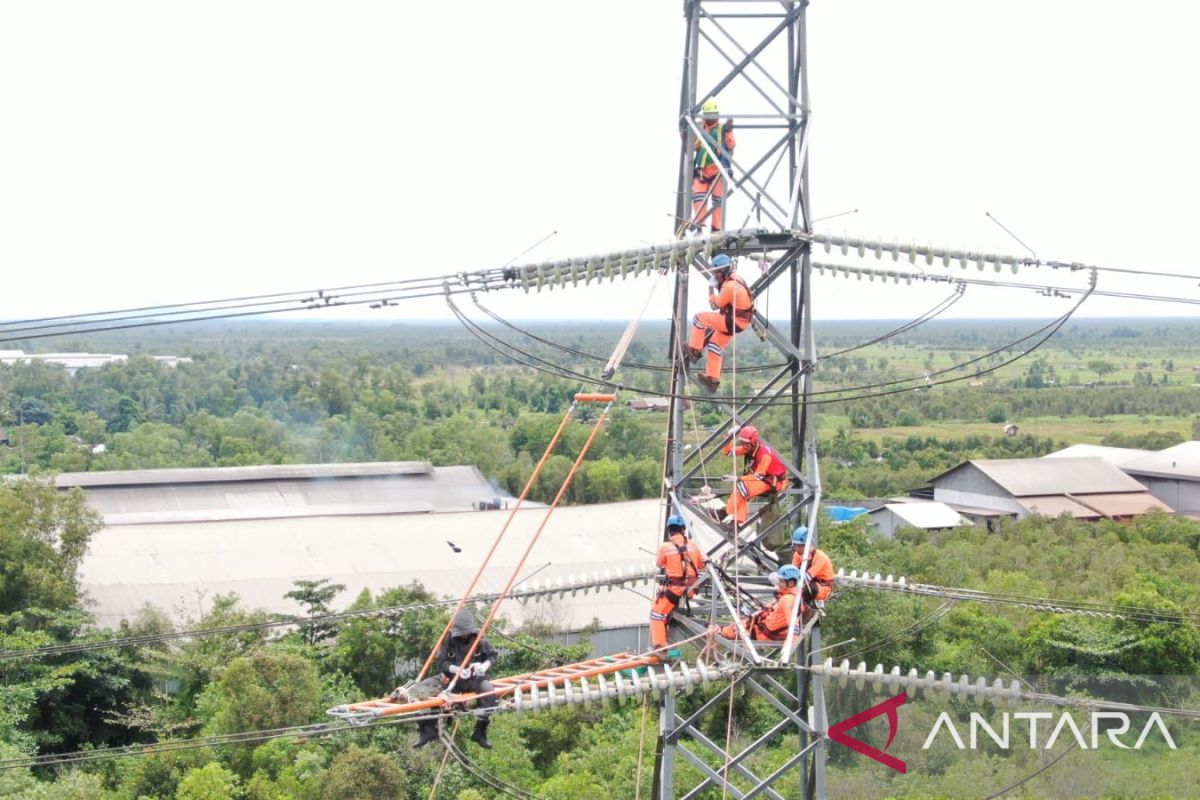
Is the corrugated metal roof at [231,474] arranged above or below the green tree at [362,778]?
below

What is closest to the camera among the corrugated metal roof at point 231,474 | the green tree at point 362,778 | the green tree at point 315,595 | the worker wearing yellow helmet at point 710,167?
the worker wearing yellow helmet at point 710,167

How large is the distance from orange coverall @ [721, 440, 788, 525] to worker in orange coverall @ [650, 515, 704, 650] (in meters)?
0.67

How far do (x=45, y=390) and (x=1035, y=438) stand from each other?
68604 mm

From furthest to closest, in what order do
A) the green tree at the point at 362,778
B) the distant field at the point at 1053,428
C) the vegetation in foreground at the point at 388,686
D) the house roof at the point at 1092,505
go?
1. the distant field at the point at 1053,428
2. the house roof at the point at 1092,505
3. the vegetation in foreground at the point at 388,686
4. the green tree at the point at 362,778

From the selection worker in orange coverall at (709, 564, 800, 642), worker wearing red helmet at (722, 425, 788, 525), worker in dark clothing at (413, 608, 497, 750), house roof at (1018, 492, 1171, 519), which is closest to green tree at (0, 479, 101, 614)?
worker in dark clothing at (413, 608, 497, 750)

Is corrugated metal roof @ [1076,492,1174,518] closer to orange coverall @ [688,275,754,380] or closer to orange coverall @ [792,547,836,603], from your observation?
orange coverall @ [792,547,836,603]

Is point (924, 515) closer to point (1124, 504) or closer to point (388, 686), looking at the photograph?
point (1124, 504)

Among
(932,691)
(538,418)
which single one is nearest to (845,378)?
(538,418)

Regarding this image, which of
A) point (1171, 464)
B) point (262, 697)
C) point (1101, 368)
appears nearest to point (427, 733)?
point (262, 697)

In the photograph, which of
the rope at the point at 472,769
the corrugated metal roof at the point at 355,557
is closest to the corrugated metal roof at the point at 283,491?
the corrugated metal roof at the point at 355,557

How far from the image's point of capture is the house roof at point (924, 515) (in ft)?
153

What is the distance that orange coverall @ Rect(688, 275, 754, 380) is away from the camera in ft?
40.8

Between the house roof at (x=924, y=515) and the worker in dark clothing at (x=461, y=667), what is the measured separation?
118 feet

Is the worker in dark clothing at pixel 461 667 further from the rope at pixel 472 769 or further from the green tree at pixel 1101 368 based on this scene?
the green tree at pixel 1101 368
